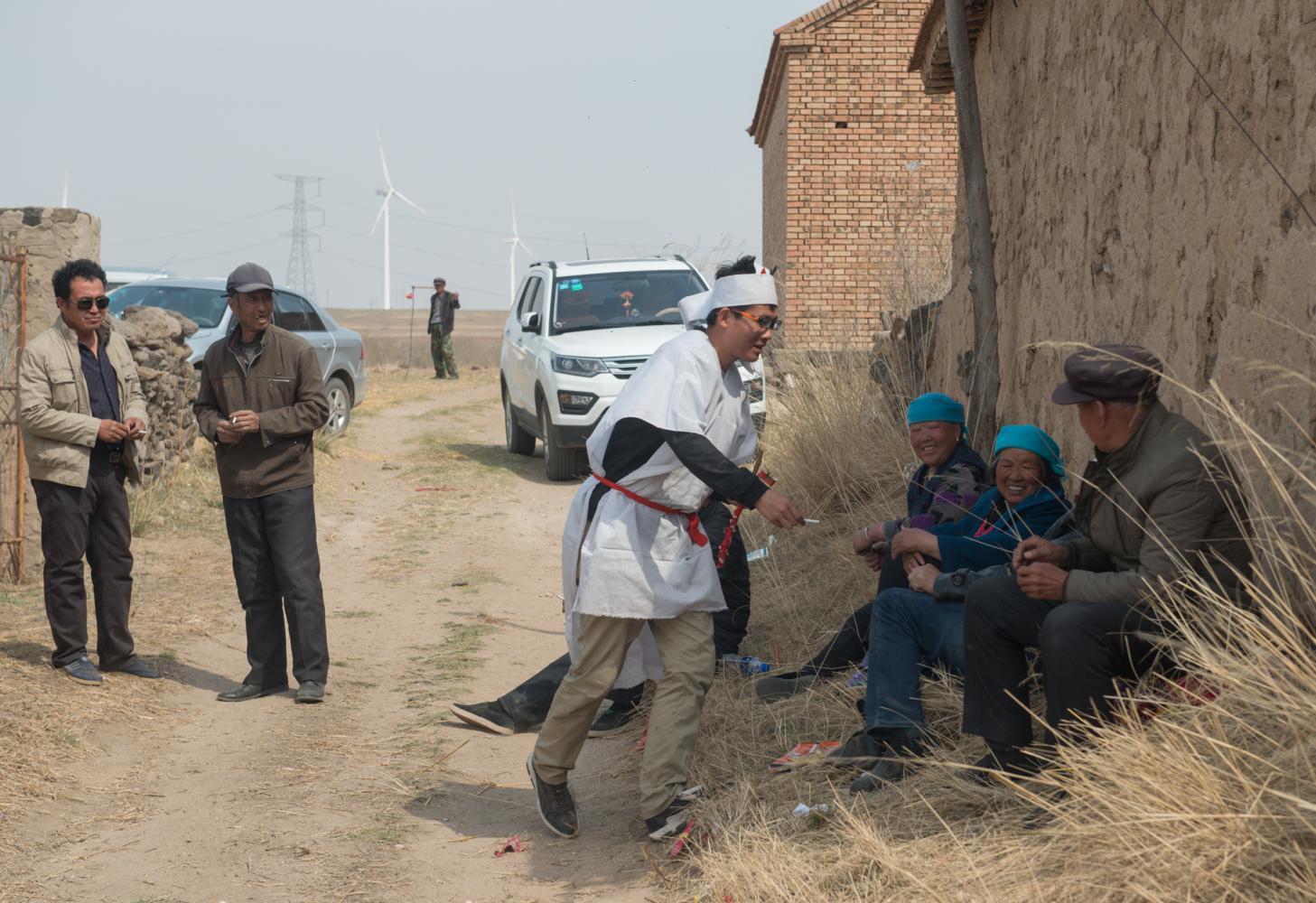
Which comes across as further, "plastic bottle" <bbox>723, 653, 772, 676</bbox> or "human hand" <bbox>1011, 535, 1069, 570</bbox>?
"plastic bottle" <bbox>723, 653, 772, 676</bbox>

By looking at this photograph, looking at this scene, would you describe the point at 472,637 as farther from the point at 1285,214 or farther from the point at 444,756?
the point at 1285,214

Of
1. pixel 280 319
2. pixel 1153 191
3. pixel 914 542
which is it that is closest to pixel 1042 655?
pixel 914 542

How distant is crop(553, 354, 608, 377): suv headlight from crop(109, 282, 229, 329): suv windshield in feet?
12.3

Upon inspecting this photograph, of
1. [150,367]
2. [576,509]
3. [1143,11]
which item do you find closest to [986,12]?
[1143,11]

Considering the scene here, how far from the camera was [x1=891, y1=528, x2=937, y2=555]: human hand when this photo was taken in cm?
489

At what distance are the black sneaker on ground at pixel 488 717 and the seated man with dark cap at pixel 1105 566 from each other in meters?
2.36

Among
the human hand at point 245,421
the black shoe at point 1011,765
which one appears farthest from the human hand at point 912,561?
the human hand at point 245,421

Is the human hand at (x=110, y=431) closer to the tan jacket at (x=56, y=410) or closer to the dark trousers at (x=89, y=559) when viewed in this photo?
the tan jacket at (x=56, y=410)

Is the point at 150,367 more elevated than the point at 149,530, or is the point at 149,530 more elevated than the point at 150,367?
the point at 150,367

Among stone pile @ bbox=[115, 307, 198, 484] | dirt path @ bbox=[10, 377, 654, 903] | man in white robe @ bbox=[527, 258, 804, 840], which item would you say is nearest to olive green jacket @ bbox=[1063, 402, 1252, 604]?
man in white robe @ bbox=[527, 258, 804, 840]

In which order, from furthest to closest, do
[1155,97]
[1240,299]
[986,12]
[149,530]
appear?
[149,530] < [986,12] < [1155,97] < [1240,299]

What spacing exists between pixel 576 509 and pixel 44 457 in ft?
9.72

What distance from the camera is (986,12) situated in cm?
750

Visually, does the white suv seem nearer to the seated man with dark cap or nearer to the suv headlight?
the suv headlight
